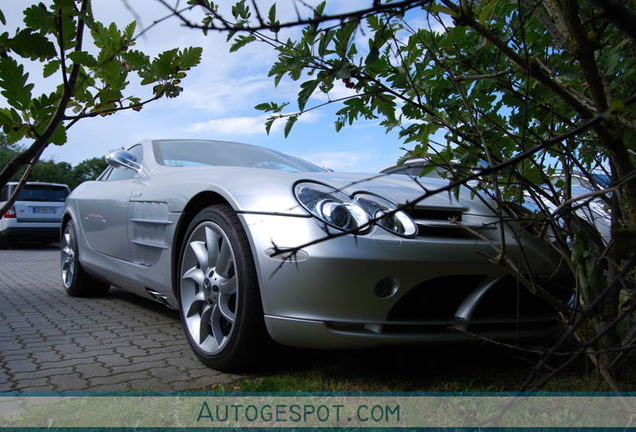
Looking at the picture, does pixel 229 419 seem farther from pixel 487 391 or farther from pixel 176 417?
pixel 487 391

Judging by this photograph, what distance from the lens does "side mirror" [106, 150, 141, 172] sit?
3848 millimetres

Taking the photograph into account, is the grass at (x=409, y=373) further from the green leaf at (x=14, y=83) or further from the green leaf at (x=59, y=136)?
the green leaf at (x=14, y=83)

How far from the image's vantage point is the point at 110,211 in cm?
405

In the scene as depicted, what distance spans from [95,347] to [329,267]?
168cm

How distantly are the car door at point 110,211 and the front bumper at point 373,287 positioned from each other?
5.78ft

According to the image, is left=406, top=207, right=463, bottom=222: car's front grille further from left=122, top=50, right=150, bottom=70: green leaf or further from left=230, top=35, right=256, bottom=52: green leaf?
left=122, top=50, right=150, bottom=70: green leaf

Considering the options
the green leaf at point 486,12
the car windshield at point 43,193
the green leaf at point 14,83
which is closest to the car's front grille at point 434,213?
the green leaf at point 486,12

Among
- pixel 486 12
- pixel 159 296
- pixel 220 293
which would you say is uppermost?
pixel 486 12

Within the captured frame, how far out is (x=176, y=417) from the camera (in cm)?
203

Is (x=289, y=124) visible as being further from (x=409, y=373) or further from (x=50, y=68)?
(x=409, y=373)

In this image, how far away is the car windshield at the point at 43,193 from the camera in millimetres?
13219

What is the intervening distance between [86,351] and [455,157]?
88.1 inches

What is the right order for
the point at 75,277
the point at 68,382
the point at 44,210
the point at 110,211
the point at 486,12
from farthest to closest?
the point at 44,210, the point at 75,277, the point at 110,211, the point at 68,382, the point at 486,12

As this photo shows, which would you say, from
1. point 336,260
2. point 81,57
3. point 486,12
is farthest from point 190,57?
point 336,260
